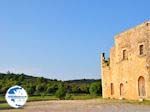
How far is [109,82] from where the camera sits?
4450 centimetres

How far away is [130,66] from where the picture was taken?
3778 centimetres

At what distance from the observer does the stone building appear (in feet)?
114

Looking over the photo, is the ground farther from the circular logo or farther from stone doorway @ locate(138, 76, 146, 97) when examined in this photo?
the circular logo

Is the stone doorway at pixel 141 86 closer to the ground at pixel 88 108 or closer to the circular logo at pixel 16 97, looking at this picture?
the ground at pixel 88 108

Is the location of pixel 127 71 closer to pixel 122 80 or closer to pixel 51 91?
pixel 122 80

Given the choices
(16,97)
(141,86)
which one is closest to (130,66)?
(141,86)

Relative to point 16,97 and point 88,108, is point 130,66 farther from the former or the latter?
point 16,97

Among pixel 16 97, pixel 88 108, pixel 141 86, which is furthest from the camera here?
pixel 141 86

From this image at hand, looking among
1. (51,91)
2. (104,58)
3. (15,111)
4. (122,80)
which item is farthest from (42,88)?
(15,111)

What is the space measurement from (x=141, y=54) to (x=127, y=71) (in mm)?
3543

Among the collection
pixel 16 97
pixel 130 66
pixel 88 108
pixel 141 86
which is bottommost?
pixel 88 108

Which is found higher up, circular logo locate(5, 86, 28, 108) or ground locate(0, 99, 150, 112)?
circular logo locate(5, 86, 28, 108)

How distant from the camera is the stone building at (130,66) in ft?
114

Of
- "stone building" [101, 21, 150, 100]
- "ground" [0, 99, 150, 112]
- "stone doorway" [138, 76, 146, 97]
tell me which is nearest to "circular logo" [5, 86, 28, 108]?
"ground" [0, 99, 150, 112]
